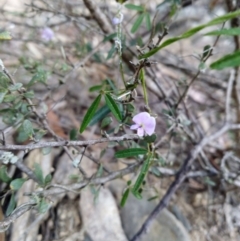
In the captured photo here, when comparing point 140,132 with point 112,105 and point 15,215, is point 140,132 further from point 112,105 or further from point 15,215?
point 15,215

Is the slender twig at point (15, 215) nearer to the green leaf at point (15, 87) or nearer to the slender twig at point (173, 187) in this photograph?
the green leaf at point (15, 87)

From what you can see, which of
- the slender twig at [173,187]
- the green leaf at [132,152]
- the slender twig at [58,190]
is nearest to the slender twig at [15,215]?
the slender twig at [58,190]

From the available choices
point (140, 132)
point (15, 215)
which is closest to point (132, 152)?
point (140, 132)

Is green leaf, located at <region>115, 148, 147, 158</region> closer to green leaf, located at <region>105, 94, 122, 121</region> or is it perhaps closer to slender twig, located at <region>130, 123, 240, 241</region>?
green leaf, located at <region>105, 94, 122, 121</region>

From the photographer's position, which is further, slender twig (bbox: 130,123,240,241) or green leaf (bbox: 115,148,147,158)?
slender twig (bbox: 130,123,240,241)

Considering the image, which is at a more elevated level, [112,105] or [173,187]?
[112,105]

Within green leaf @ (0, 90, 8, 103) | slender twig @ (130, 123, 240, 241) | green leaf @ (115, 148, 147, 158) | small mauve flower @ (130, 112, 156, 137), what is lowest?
slender twig @ (130, 123, 240, 241)

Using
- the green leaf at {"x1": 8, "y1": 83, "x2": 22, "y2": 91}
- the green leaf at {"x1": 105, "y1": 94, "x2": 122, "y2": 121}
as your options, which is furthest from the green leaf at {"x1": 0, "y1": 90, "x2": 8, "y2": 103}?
the green leaf at {"x1": 105, "y1": 94, "x2": 122, "y2": 121}
